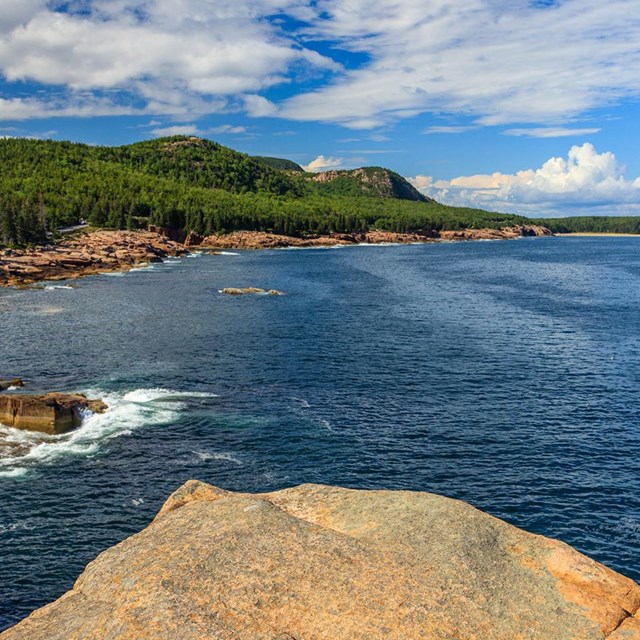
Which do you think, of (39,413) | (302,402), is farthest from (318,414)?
(39,413)

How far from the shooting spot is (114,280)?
154 meters

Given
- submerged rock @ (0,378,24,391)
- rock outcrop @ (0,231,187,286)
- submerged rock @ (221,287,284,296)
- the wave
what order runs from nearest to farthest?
1. the wave
2. submerged rock @ (0,378,24,391)
3. submerged rock @ (221,287,284,296)
4. rock outcrop @ (0,231,187,286)

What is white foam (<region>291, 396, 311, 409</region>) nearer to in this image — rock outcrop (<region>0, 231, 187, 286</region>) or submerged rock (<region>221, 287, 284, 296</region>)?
submerged rock (<region>221, 287, 284, 296</region>)

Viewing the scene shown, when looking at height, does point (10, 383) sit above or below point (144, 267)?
below

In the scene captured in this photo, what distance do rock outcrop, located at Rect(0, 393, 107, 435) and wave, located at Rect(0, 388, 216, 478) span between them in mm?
628

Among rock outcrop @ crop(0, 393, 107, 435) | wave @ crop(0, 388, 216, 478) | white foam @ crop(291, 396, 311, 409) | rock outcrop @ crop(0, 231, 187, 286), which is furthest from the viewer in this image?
rock outcrop @ crop(0, 231, 187, 286)

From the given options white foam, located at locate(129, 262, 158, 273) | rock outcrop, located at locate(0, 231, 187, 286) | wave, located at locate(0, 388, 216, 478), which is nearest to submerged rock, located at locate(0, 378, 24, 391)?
wave, located at locate(0, 388, 216, 478)

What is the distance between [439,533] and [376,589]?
420 centimetres

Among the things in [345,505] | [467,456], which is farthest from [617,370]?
[345,505]

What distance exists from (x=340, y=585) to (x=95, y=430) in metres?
39.6

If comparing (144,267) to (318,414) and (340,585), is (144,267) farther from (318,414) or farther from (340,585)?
(340,585)

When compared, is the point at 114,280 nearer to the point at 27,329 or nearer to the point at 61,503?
the point at 27,329

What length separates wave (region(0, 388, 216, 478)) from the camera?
47169 mm

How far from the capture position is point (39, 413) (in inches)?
2068
